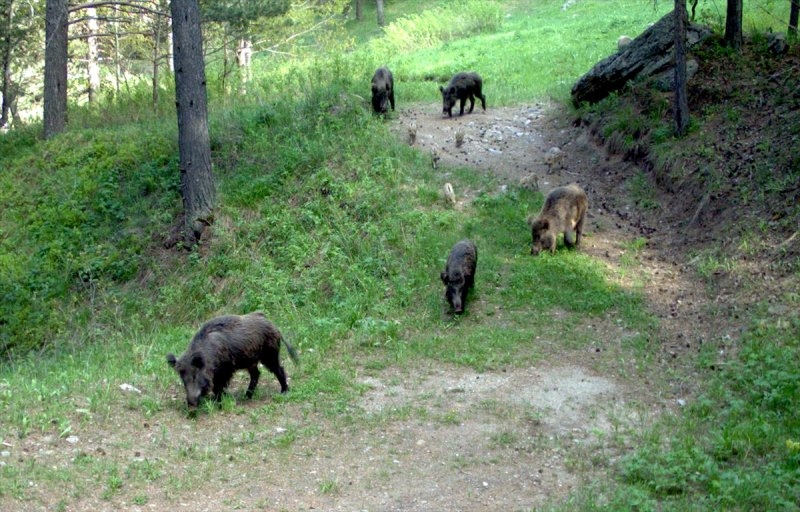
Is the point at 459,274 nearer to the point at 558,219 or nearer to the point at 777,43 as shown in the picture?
the point at 558,219

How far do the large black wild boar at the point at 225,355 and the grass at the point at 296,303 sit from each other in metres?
0.28

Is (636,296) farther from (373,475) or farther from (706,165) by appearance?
(373,475)

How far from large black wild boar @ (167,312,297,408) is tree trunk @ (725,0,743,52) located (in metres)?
13.3

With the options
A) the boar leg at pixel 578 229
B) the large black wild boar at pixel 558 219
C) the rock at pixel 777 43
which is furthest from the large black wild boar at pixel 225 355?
the rock at pixel 777 43

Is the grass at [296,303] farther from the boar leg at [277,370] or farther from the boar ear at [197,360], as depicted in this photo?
the boar ear at [197,360]

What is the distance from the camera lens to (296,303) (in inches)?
542

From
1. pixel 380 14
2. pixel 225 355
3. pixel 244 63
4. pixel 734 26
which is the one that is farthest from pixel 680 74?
pixel 380 14

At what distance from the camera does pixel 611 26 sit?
108 feet

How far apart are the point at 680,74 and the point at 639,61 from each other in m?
3.63

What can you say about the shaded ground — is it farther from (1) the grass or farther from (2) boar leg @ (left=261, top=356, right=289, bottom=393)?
(2) boar leg @ (left=261, top=356, right=289, bottom=393)

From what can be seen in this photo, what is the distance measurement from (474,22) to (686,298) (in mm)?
32607

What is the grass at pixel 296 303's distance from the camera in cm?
792

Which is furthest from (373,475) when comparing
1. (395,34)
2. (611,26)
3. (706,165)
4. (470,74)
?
(395,34)

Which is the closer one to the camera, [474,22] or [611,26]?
[611,26]
